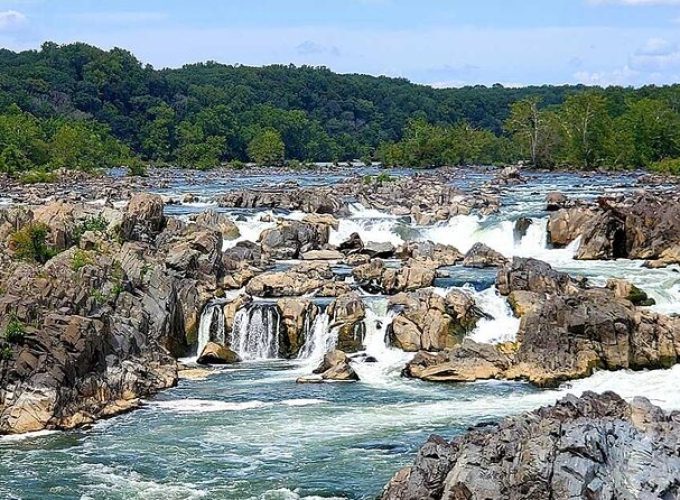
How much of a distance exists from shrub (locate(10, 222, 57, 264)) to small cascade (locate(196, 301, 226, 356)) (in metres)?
5.63

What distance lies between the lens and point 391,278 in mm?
32125

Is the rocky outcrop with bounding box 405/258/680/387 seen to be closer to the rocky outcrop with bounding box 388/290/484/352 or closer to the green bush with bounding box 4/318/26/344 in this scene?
the rocky outcrop with bounding box 388/290/484/352

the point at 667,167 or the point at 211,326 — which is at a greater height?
the point at 667,167

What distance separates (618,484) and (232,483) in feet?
24.0

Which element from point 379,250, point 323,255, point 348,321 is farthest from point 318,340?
point 379,250

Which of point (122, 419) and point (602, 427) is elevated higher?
point (602, 427)

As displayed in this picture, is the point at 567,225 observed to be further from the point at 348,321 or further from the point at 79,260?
the point at 79,260

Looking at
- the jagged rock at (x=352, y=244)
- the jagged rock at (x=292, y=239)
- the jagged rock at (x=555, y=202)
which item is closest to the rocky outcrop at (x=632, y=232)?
the jagged rock at (x=555, y=202)

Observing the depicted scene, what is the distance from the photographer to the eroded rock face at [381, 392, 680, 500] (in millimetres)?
13617

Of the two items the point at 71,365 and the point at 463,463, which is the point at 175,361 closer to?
the point at 71,365

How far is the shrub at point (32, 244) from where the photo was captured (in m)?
31.7

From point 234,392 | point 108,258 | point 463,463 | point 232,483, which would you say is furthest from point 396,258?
point 463,463

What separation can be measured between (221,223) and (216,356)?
14.9 metres

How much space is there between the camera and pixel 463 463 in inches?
575
